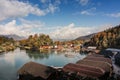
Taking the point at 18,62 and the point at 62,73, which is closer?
the point at 62,73

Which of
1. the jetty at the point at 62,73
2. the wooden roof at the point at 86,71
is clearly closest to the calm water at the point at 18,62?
the jetty at the point at 62,73

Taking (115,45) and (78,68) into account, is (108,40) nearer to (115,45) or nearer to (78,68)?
(115,45)

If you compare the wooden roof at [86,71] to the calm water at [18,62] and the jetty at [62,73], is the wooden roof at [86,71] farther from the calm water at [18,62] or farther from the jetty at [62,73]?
the calm water at [18,62]

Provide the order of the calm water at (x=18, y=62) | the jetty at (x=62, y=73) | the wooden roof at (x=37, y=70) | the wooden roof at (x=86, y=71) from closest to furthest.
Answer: the wooden roof at (x=37, y=70) → the jetty at (x=62, y=73) → the wooden roof at (x=86, y=71) → the calm water at (x=18, y=62)

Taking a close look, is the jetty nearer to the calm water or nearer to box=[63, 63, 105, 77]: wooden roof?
box=[63, 63, 105, 77]: wooden roof

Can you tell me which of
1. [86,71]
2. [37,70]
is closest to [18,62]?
[37,70]

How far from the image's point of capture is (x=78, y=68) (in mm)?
20641

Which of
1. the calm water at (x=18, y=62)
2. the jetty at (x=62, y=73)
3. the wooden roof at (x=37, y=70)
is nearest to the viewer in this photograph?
the wooden roof at (x=37, y=70)

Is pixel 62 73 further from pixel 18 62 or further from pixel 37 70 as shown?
pixel 18 62

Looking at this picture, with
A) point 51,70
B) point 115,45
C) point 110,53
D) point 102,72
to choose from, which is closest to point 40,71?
point 51,70

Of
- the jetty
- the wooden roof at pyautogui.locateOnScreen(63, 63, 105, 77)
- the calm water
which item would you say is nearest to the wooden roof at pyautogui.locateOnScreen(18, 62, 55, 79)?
the jetty

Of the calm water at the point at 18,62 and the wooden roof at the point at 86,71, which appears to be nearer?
the wooden roof at the point at 86,71

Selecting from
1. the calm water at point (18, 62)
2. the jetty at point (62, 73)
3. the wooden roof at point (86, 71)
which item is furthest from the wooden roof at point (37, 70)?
the wooden roof at point (86, 71)

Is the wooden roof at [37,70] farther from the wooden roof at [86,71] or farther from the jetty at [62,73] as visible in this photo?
the wooden roof at [86,71]
